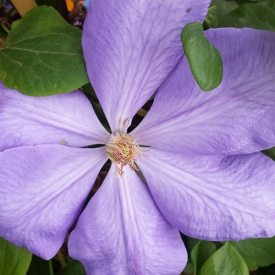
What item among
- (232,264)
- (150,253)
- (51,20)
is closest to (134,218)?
(150,253)

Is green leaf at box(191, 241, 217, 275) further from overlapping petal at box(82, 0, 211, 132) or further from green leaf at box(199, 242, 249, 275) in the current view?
overlapping petal at box(82, 0, 211, 132)

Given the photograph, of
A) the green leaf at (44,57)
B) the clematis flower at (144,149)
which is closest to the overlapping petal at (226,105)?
the clematis flower at (144,149)

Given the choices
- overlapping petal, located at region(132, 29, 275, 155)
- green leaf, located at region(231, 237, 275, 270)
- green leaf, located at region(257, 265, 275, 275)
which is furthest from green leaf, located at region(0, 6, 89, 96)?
green leaf, located at region(257, 265, 275, 275)

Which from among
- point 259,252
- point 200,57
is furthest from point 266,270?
point 200,57

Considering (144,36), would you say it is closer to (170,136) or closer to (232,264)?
(170,136)

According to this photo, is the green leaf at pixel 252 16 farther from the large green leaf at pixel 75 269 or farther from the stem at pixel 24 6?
the large green leaf at pixel 75 269

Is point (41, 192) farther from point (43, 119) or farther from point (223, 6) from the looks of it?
point (223, 6)
